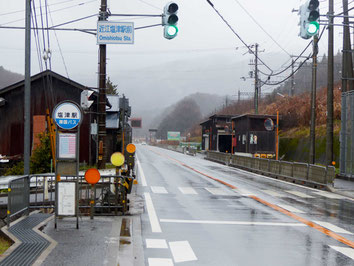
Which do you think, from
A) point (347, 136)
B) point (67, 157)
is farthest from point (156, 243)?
point (347, 136)

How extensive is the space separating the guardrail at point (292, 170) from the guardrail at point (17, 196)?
16.5 metres

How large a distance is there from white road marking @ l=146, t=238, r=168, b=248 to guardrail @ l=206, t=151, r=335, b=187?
51.7ft

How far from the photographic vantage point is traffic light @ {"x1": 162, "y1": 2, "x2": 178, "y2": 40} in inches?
510

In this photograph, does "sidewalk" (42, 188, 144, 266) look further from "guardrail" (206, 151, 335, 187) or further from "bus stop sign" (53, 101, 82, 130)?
"guardrail" (206, 151, 335, 187)

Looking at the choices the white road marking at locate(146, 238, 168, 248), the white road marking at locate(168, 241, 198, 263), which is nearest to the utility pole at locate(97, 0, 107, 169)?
the white road marking at locate(146, 238, 168, 248)

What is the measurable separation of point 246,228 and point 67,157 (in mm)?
4749

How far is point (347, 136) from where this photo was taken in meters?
28.3

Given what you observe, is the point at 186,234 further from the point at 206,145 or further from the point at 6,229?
the point at 206,145

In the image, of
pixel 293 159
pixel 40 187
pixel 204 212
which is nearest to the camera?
pixel 204 212

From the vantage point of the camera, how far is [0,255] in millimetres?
7766

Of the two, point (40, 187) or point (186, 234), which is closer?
point (186, 234)

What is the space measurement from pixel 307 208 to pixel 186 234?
6615mm

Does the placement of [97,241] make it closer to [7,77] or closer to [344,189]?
[344,189]

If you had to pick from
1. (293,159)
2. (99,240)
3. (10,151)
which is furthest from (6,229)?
(293,159)
